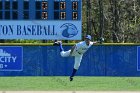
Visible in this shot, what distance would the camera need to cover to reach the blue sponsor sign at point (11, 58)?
22516mm

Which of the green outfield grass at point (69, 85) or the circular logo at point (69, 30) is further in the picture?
the circular logo at point (69, 30)

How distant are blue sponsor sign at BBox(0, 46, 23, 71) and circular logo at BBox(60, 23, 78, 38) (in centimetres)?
248

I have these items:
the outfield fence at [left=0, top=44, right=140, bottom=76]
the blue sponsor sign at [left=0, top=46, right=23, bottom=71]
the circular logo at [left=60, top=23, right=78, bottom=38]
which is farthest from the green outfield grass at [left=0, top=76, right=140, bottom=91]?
the circular logo at [left=60, top=23, right=78, bottom=38]

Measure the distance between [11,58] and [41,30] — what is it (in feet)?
7.68

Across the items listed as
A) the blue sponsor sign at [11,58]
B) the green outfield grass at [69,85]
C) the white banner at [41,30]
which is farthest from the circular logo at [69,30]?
the green outfield grass at [69,85]

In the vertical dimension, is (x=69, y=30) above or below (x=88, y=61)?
above

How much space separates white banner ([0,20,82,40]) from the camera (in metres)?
23.8

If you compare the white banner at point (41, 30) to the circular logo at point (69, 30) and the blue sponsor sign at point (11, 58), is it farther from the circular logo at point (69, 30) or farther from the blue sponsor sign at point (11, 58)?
the blue sponsor sign at point (11, 58)

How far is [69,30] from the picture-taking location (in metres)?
24.0

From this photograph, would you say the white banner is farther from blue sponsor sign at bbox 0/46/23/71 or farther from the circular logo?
blue sponsor sign at bbox 0/46/23/71

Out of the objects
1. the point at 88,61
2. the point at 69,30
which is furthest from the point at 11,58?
the point at 88,61

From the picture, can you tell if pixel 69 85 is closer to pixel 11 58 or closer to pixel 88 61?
pixel 88 61

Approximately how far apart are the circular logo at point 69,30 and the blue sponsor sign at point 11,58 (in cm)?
248

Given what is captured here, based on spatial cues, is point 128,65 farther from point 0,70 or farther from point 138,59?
point 0,70
